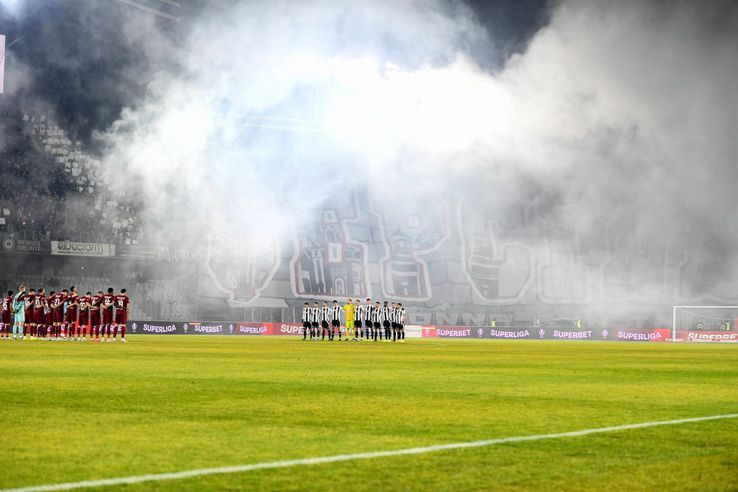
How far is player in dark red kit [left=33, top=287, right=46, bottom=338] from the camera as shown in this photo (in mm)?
36500

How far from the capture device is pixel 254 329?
5484 centimetres

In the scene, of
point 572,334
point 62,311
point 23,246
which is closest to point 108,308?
point 62,311

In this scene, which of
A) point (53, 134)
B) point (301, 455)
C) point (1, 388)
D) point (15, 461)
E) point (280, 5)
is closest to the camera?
point (15, 461)

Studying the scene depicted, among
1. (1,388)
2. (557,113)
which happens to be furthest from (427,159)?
(1,388)

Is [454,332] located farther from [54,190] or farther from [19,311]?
[19,311]

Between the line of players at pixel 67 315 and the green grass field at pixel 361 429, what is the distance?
20.0 meters

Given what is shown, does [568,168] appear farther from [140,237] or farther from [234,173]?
[140,237]

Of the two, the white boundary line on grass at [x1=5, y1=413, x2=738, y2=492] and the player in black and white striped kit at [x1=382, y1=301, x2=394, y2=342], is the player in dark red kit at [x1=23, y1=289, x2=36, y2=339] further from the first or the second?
the white boundary line on grass at [x1=5, y1=413, x2=738, y2=492]

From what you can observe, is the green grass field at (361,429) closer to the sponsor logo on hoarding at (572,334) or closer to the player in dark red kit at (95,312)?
the player in dark red kit at (95,312)

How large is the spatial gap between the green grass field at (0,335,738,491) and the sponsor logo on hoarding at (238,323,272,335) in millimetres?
40083

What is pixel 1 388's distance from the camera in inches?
429

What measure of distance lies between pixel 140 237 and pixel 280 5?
650 inches

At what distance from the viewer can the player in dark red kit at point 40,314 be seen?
120 ft

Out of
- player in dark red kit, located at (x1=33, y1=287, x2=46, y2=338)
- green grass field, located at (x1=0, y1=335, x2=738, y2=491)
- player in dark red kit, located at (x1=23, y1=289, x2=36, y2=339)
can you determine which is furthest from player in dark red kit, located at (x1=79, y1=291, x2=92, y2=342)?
green grass field, located at (x1=0, y1=335, x2=738, y2=491)
